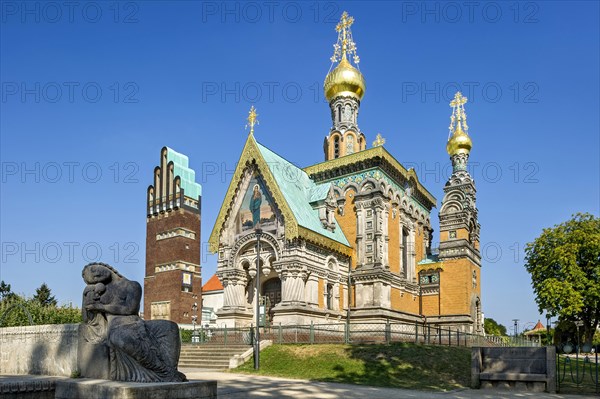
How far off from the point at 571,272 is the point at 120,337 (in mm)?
32917

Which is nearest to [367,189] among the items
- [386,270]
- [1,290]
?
[386,270]

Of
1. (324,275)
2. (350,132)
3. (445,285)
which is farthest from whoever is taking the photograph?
(350,132)

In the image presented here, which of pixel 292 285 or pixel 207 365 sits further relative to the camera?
pixel 292 285

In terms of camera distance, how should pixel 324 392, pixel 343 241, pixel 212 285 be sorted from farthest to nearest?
pixel 212 285
pixel 343 241
pixel 324 392

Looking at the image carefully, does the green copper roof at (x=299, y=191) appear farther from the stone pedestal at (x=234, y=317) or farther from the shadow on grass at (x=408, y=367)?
the shadow on grass at (x=408, y=367)

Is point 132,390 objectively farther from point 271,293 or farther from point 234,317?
point 271,293

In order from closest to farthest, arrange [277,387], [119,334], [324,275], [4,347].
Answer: [119,334] < [4,347] < [277,387] < [324,275]

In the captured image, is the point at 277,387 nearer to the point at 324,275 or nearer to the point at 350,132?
the point at 324,275

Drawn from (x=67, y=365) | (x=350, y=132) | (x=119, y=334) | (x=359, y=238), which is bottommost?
(x=67, y=365)

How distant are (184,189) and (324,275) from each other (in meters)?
25.3

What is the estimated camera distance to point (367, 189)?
106 ft

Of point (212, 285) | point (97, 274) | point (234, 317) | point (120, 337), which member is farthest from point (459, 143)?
point (120, 337)

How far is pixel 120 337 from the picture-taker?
7.51 metres

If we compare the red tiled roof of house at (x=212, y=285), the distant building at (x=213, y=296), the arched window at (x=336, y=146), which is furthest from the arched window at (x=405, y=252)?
the red tiled roof of house at (x=212, y=285)
